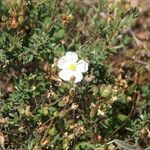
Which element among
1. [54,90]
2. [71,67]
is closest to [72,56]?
[71,67]

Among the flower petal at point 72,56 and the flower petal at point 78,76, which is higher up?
the flower petal at point 72,56

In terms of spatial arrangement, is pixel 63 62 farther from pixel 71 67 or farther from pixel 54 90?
pixel 54 90

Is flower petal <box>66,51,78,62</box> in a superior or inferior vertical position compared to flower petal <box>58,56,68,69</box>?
superior

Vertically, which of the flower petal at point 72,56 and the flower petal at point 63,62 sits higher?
the flower petal at point 72,56

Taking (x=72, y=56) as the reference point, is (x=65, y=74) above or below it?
below
